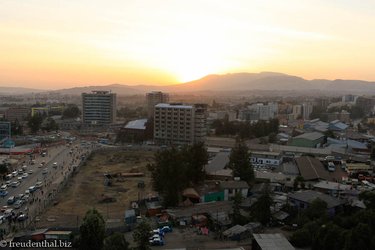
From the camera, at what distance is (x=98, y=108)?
41562 millimetres

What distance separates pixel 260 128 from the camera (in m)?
33.3

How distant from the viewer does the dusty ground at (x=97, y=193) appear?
12.8 m

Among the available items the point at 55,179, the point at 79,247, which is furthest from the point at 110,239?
the point at 55,179

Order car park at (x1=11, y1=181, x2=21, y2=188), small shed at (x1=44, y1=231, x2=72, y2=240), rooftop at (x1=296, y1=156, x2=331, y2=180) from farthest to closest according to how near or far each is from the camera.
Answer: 1. rooftop at (x1=296, y1=156, x2=331, y2=180)
2. car park at (x1=11, y1=181, x2=21, y2=188)
3. small shed at (x1=44, y1=231, x2=72, y2=240)

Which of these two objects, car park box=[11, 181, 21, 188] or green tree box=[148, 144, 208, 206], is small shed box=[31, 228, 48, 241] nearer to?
green tree box=[148, 144, 208, 206]

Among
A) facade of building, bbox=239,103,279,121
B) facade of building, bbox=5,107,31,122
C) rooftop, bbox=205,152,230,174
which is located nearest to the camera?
rooftop, bbox=205,152,230,174

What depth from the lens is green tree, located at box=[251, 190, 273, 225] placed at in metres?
11.9

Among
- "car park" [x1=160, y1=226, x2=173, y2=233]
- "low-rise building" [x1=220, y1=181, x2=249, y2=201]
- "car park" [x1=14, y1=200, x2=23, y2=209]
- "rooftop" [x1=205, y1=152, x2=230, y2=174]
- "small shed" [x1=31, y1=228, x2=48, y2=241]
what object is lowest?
"car park" [x1=14, y1=200, x2=23, y2=209]

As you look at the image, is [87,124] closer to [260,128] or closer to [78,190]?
[260,128]

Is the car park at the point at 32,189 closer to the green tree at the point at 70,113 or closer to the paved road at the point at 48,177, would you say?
the paved road at the point at 48,177

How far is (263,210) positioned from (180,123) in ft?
55.9

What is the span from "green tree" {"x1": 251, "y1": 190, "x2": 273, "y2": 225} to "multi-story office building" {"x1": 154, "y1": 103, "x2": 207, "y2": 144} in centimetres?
1591

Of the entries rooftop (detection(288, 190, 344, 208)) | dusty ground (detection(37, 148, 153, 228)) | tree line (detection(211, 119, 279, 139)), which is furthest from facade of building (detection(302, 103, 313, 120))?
rooftop (detection(288, 190, 344, 208))

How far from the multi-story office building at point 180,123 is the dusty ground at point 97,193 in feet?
14.8
